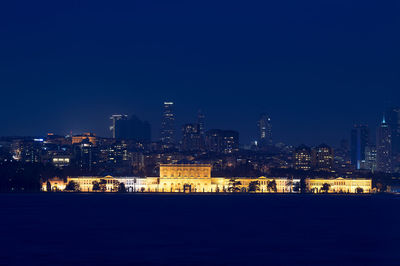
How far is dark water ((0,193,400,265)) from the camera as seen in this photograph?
243ft

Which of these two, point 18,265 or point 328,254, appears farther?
point 328,254

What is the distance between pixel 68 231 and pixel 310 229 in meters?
26.2

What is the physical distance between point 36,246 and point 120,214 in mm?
50304

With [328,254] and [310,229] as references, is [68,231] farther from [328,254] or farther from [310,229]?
[328,254]

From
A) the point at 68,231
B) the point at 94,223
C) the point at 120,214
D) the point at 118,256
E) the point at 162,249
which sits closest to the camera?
the point at 118,256

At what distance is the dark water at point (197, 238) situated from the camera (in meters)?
74.1

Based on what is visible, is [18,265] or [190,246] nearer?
[18,265]

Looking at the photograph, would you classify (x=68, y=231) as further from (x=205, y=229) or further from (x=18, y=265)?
(x=18, y=265)

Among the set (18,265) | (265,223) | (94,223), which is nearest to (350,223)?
(265,223)

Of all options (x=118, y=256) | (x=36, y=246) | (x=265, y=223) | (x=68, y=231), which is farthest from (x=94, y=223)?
(x=118, y=256)

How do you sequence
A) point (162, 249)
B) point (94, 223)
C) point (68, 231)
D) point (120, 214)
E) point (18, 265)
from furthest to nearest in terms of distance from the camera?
1. point (120, 214)
2. point (94, 223)
3. point (68, 231)
4. point (162, 249)
5. point (18, 265)

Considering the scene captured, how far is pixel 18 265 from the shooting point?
68.6 metres

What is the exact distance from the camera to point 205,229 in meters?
104

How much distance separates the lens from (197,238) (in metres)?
91.9
